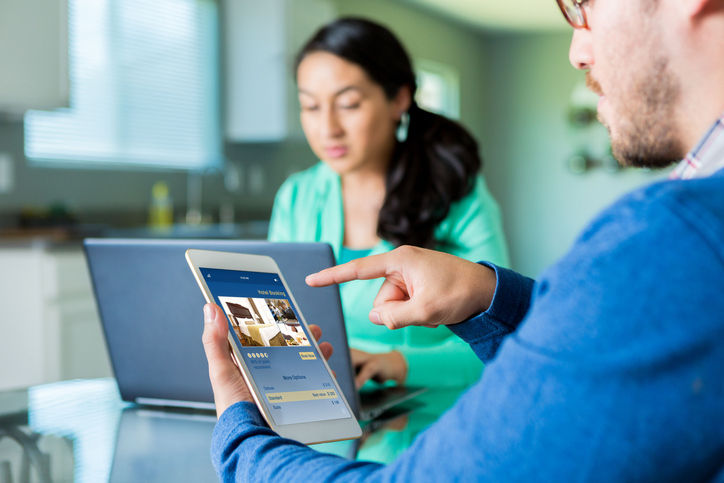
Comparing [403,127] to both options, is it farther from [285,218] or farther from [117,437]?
[117,437]

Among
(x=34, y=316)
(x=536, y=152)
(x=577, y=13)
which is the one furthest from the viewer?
→ (x=536, y=152)

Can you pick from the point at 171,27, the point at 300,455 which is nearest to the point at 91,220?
the point at 171,27

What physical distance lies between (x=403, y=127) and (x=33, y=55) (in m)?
1.84

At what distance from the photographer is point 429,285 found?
815 millimetres

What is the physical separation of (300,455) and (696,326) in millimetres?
325

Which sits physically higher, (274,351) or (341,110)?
(341,110)

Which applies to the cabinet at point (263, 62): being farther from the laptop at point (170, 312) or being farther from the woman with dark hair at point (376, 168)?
the laptop at point (170, 312)

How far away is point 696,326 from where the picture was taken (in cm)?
42

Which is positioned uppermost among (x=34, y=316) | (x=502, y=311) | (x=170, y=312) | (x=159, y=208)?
(x=502, y=311)

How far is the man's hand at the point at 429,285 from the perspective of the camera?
0.81 meters

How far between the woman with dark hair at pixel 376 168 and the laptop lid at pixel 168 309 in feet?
1.87

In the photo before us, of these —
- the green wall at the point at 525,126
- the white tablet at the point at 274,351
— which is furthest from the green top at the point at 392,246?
the green wall at the point at 525,126

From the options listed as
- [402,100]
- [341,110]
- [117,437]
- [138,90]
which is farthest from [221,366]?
[138,90]

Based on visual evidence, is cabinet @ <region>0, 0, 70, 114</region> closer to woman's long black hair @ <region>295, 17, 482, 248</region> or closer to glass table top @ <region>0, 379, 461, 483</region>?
woman's long black hair @ <region>295, 17, 482, 248</region>
